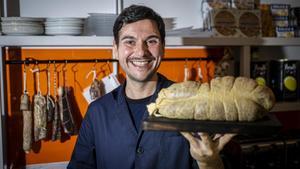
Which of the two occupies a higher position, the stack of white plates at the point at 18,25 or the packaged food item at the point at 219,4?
the packaged food item at the point at 219,4

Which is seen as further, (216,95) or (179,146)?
(179,146)

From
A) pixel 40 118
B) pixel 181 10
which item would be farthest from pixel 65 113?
pixel 181 10

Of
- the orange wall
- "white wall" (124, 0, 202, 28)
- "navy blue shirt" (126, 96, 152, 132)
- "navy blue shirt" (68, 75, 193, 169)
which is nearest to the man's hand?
"navy blue shirt" (68, 75, 193, 169)

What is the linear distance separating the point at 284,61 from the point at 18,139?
169cm

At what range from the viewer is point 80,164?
1.39m

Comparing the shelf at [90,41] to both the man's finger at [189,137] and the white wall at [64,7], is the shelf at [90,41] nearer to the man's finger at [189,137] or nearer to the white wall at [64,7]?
the white wall at [64,7]

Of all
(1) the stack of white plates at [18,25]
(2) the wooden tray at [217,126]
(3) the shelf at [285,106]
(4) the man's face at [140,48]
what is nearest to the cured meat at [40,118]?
(1) the stack of white plates at [18,25]

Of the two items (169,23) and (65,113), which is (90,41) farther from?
(169,23)

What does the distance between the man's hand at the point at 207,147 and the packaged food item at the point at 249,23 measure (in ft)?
3.67

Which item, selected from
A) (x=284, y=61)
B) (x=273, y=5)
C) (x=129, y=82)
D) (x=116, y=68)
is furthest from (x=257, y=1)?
(x=129, y=82)

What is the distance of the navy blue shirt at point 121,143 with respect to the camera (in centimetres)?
124

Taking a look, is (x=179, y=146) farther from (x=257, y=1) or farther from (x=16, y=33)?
(x=257, y=1)

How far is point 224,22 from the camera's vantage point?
6.36 ft

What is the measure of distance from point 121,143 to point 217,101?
1.61 ft
